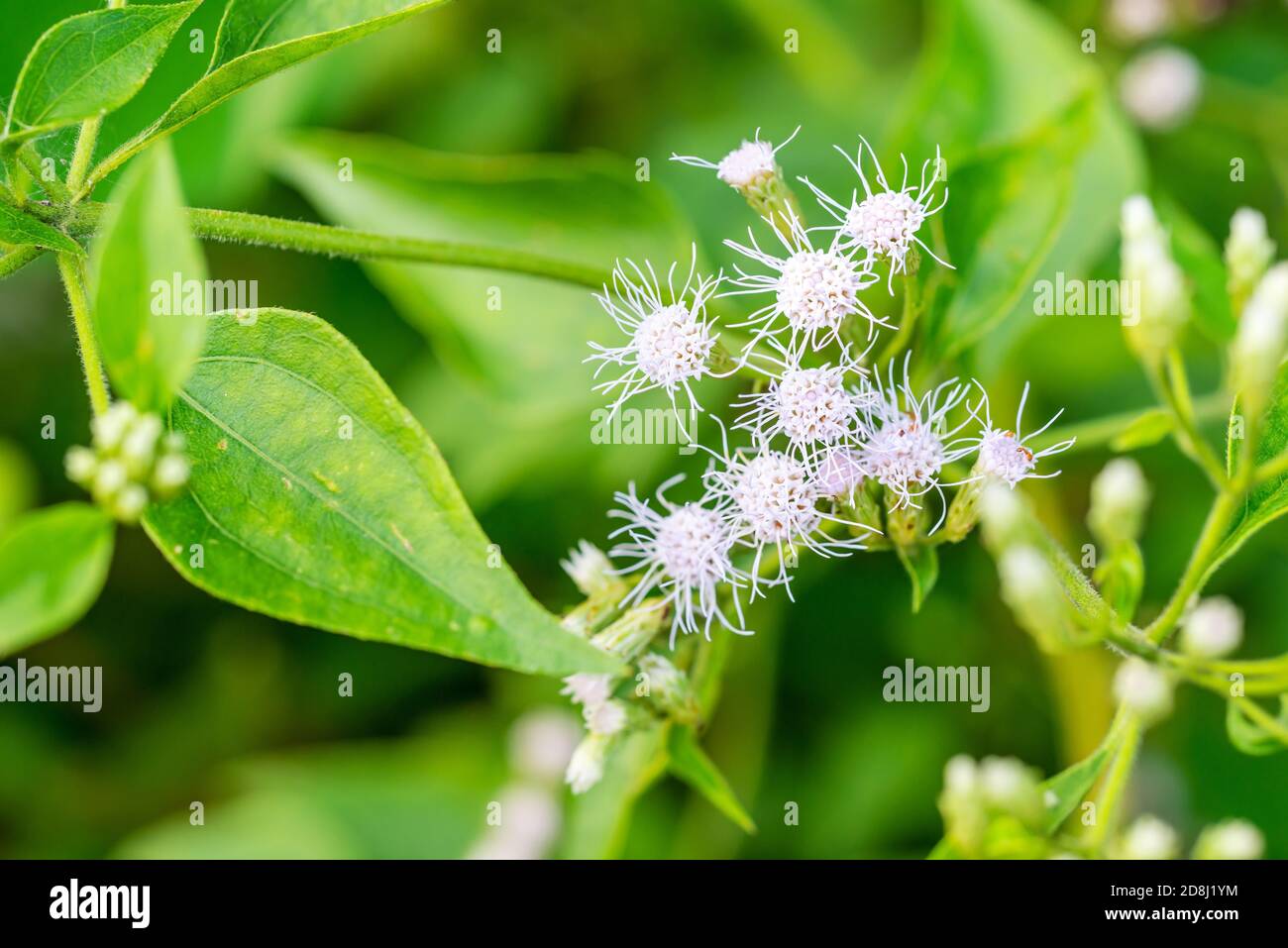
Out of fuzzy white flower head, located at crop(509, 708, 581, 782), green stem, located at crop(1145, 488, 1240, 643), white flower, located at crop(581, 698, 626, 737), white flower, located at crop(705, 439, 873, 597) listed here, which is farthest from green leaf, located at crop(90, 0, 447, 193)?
fuzzy white flower head, located at crop(509, 708, 581, 782)

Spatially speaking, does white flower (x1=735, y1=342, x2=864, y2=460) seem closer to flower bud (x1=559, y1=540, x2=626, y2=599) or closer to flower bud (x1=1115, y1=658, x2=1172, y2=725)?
flower bud (x1=559, y1=540, x2=626, y2=599)

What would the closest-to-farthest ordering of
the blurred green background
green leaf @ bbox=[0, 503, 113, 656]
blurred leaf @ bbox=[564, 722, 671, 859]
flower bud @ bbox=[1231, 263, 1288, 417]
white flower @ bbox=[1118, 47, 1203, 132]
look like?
1. green leaf @ bbox=[0, 503, 113, 656]
2. flower bud @ bbox=[1231, 263, 1288, 417]
3. blurred leaf @ bbox=[564, 722, 671, 859]
4. the blurred green background
5. white flower @ bbox=[1118, 47, 1203, 132]

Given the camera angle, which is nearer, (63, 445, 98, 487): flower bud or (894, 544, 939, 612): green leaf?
(63, 445, 98, 487): flower bud

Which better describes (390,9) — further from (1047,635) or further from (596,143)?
(596,143)

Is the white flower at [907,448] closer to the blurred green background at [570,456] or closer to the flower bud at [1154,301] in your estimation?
the flower bud at [1154,301]

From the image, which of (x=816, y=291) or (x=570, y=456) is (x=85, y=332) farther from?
(x=570, y=456)

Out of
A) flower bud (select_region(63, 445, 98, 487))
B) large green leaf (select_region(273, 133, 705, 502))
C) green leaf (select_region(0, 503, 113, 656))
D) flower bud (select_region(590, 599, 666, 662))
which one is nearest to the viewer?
green leaf (select_region(0, 503, 113, 656))
